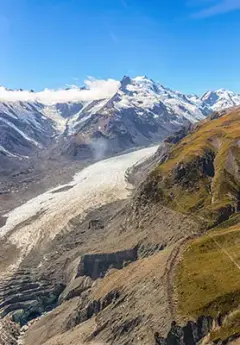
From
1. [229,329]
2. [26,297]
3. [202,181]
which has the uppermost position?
[202,181]

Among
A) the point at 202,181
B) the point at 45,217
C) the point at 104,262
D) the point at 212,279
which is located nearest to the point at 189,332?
the point at 212,279

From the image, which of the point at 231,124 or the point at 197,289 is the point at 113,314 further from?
the point at 231,124

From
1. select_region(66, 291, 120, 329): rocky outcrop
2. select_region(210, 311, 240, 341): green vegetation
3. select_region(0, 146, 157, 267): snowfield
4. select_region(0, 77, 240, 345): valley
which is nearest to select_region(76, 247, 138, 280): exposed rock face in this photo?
select_region(0, 77, 240, 345): valley

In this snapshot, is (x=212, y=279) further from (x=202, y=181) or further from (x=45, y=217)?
(x=45, y=217)

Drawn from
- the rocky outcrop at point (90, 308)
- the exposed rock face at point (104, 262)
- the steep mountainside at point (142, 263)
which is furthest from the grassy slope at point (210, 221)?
the exposed rock face at point (104, 262)

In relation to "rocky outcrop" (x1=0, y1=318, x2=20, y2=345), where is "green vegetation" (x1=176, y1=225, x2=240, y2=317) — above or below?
above

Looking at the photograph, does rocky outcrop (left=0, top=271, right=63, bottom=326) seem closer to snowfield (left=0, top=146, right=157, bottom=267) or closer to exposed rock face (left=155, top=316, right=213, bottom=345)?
snowfield (left=0, top=146, right=157, bottom=267)

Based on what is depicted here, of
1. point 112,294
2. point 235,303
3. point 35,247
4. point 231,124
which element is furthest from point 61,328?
point 231,124

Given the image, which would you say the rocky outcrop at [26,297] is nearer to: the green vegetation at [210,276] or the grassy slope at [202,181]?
the grassy slope at [202,181]

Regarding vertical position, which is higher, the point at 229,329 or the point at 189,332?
the point at 229,329
